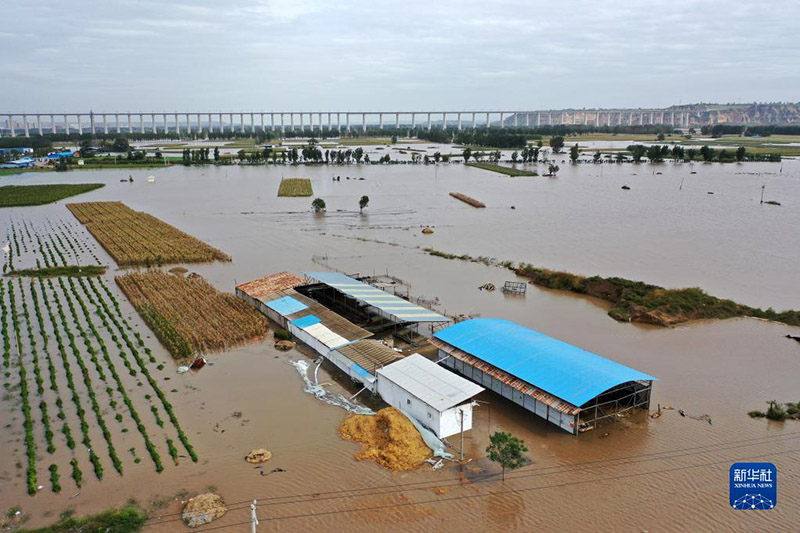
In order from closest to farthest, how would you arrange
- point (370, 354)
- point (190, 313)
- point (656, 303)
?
point (370, 354), point (190, 313), point (656, 303)

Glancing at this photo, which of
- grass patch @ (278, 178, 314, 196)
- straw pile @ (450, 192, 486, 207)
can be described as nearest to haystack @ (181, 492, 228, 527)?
straw pile @ (450, 192, 486, 207)

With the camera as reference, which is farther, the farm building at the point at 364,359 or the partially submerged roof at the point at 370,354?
the partially submerged roof at the point at 370,354

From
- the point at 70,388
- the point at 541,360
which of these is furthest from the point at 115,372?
the point at 541,360

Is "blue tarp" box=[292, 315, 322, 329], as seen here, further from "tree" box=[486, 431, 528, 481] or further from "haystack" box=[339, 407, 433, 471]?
"tree" box=[486, 431, 528, 481]

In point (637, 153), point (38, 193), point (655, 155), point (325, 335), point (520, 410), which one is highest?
point (637, 153)

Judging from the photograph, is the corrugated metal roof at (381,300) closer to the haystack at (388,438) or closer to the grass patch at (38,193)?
the haystack at (388,438)

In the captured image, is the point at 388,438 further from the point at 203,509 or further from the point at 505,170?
the point at 505,170

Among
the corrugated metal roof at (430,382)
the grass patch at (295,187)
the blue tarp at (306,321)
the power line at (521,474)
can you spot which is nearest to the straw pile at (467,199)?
the grass patch at (295,187)
